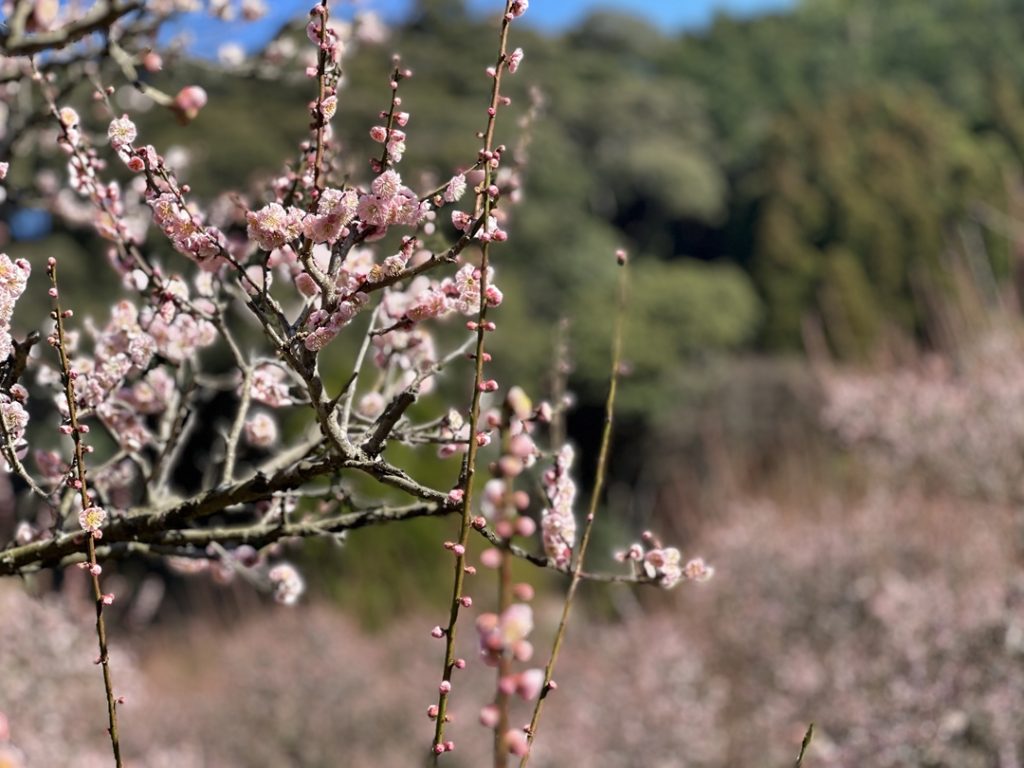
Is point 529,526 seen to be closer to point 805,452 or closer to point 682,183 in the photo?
point 805,452

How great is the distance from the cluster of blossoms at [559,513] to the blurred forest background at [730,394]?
0.47 meters

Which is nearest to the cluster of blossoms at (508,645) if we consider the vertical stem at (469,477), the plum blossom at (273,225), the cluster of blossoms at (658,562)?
the vertical stem at (469,477)

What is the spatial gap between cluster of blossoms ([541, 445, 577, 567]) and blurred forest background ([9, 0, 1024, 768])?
1.53ft

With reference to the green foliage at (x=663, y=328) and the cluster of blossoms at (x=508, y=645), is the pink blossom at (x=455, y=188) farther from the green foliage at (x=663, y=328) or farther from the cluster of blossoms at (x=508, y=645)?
the green foliage at (x=663, y=328)

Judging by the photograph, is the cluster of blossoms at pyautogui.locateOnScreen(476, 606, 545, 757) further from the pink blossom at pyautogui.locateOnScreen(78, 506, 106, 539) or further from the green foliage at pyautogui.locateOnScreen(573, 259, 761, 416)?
the green foliage at pyautogui.locateOnScreen(573, 259, 761, 416)

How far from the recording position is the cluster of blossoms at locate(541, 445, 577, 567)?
158cm

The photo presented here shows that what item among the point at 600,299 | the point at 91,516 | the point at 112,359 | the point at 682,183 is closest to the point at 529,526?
the point at 91,516

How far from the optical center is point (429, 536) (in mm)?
11984

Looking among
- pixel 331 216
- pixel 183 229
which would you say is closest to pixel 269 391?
pixel 183 229

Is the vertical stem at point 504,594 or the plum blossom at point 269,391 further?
the plum blossom at point 269,391

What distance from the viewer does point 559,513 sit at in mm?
1608

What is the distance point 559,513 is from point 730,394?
18225 mm

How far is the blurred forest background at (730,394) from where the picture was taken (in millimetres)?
6996

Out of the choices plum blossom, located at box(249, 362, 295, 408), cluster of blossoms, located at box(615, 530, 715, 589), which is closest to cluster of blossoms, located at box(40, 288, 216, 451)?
plum blossom, located at box(249, 362, 295, 408)
